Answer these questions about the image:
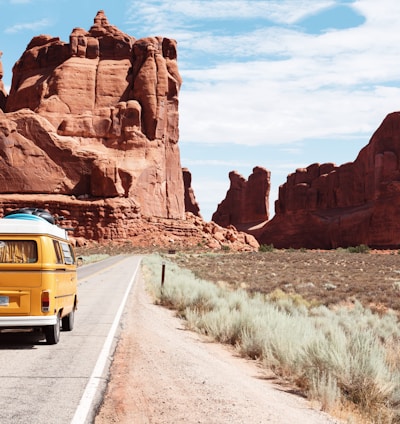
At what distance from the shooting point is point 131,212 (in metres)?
90.1

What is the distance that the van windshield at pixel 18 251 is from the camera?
33.9ft

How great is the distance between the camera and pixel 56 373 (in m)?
8.36

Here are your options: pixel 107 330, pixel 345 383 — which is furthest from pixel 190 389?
pixel 107 330

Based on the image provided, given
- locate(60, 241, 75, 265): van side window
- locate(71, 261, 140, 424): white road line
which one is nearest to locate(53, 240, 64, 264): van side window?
locate(60, 241, 75, 265): van side window

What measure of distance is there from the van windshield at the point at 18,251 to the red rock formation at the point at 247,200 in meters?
139

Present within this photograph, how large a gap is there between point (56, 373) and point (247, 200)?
145 metres

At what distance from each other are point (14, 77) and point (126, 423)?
375 feet

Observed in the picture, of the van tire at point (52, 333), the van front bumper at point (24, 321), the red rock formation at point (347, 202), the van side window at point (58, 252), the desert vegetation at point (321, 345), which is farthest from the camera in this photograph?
the red rock formation at point (347, 202)

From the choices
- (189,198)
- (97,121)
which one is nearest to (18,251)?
(97,121)

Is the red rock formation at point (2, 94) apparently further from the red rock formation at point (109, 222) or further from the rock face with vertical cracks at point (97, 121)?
the red rock formation at point (109, 222)

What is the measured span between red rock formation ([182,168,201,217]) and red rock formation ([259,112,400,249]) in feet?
65.2

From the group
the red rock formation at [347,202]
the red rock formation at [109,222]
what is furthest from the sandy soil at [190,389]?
the red rock formation at [347,202]

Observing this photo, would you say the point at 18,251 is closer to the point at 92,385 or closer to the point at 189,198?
the point at 92,385

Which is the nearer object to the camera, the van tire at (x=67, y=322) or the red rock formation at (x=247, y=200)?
the van tire at (x=67, y=322)
